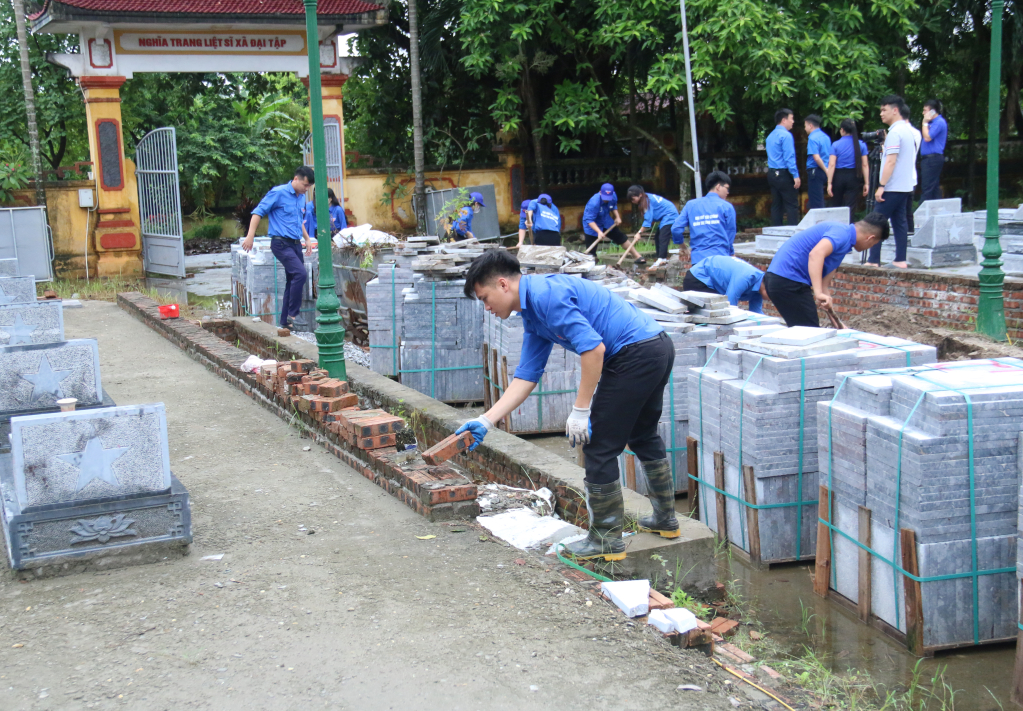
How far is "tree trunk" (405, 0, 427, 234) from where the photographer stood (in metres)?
18.1

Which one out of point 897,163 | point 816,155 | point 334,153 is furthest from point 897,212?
point 334,153

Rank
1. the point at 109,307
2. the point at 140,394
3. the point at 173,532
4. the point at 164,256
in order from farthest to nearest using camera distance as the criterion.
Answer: the point at 164,256, the point at 109,307, the point at 140,394, the point at 173,532

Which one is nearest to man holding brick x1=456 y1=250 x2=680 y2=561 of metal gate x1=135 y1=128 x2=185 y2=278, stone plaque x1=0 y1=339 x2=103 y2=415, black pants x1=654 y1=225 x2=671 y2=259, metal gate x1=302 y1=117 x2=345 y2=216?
stone plaque x1=0 y1=339 x2=103 y2=415

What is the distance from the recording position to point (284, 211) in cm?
1055

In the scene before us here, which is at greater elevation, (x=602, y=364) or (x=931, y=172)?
(x=931, y=172)

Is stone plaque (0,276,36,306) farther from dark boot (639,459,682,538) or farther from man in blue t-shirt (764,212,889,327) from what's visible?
dark boot (639,459,682,538)

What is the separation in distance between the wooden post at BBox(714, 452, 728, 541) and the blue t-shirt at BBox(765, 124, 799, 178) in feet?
24.6

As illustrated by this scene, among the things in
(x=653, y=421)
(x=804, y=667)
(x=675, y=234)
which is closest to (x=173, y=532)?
(x=653, y=421)

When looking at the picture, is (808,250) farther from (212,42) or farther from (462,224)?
(212,42)

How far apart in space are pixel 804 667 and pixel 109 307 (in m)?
11.9

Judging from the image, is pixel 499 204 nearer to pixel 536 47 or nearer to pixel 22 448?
pixel 536 47

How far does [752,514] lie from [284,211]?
6.92 meters

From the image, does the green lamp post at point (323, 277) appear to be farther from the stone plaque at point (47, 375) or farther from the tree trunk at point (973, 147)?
the tree trunk at point (973, 147)

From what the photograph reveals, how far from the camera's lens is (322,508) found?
521cm
